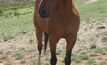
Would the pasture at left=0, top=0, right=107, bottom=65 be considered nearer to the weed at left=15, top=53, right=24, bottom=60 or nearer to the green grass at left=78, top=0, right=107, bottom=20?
the weed at left=15, top=53, right=24, bottom=60

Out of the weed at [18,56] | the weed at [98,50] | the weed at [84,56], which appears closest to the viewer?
the weed at [84,56]

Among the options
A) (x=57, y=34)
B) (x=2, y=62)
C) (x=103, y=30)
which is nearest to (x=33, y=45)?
(x=2, y=62)

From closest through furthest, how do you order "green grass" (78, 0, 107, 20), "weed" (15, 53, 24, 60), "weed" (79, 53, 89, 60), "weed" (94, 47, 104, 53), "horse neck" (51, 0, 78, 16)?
1. "horse neck" (51, 0, 78, 16)
2. "weed" (79, 53, 89, 60)
3. "weed" (94, 47, 104, 53)
4. "weed" (15, 53, 24, 60)
5. "green grass" (78, 0, 107, 20)

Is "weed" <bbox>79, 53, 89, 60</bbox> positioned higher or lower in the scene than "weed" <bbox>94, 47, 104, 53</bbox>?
lower

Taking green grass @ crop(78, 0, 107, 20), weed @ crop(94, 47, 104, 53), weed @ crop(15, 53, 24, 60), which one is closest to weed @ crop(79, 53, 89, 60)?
weed @ crop(94, 47, 104, 53)

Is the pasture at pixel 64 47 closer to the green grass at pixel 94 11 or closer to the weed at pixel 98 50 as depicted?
the weed at pixel 98 50

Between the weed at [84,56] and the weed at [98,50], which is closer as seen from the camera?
the weed at [84,56]

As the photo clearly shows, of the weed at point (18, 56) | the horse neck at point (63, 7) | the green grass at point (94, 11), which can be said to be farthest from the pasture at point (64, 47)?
the green grass at point (94, 11)

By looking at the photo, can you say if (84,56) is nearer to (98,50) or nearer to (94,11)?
(98,50)

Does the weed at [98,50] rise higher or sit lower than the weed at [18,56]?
higher

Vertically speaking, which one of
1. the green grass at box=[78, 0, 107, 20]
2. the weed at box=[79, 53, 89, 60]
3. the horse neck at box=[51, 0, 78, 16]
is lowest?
the green grass at box=[78, 0, 107, 20]

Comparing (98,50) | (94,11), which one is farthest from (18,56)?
(94,11)

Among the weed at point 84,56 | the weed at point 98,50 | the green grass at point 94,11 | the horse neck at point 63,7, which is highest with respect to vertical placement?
the horse neck at point 63,7

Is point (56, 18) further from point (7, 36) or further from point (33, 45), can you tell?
point (7, 36)
